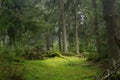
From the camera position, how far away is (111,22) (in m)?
6.46

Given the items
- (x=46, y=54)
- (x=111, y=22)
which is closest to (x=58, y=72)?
(x=111, y=22)

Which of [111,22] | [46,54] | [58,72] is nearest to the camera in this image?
[111,22]

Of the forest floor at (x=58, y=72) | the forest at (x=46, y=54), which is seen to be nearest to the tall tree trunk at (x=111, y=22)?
the forest at (x=46, y=54)

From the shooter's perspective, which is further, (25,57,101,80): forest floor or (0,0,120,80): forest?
(25,57,101,80): forest floor

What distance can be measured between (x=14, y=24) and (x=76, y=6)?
13.8m

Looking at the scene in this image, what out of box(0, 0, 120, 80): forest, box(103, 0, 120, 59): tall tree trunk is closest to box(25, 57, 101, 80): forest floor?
box(0, 0, 120, 80): forest

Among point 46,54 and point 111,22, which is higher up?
point 111,22

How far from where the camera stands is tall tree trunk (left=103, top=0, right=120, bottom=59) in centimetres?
638

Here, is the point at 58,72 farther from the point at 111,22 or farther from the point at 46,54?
the point at 46,54

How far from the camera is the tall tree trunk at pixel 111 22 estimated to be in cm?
638

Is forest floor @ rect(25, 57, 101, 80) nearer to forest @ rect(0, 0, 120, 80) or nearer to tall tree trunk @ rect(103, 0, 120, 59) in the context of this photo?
forest @ rect(0, 0, 120, 80)

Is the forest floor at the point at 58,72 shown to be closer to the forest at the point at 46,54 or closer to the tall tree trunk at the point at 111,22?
the forest at the point at 46,54

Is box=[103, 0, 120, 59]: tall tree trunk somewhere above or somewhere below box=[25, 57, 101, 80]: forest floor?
above

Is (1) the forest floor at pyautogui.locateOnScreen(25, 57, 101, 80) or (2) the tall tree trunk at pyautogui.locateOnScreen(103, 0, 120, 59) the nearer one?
(2) the tall tree trunk at pyautogui.locateOnScreen(103, 0, 120, 59)
